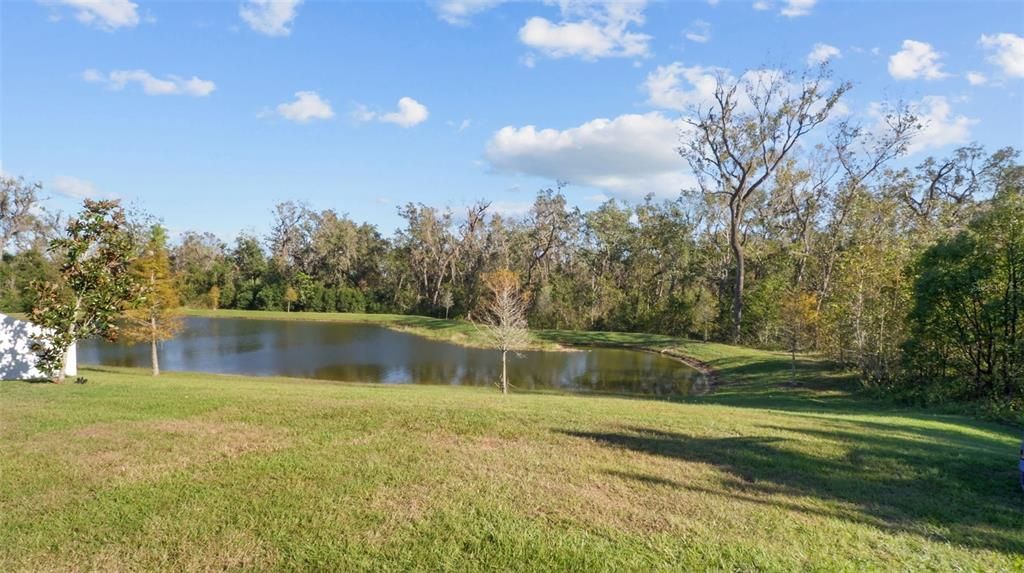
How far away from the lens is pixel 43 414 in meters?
9.14

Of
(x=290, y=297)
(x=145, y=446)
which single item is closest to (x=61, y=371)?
(x=145, y=446)

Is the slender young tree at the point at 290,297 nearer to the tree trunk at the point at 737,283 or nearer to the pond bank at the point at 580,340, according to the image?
the pond bank at the point at 580,340

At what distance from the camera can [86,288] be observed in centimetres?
1383

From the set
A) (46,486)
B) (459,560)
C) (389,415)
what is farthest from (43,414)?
(459,560)

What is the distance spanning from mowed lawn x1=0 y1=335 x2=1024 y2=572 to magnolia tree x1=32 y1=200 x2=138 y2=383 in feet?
12.3

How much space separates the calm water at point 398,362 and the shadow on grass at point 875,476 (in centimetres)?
1544

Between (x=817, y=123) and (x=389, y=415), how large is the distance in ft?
121

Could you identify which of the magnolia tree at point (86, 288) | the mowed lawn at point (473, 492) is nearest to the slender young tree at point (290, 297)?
the magnolia tree at point (86, 288)

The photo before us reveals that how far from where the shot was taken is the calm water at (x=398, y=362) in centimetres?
2811

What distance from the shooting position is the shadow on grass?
5.89 metres

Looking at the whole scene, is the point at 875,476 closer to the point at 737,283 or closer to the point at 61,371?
the point at 61,371

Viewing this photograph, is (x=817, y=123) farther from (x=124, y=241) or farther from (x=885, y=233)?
(x=124, y=241)

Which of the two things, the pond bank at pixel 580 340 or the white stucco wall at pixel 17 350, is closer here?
the white stucco wall at pixel 17 350

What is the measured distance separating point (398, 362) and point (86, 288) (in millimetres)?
20396
